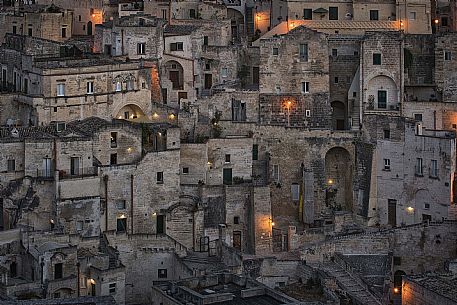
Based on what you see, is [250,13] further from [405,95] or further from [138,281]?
[138,281]

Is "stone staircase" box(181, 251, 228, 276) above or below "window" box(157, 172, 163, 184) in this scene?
below

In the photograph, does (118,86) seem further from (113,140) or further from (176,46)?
(176,46)

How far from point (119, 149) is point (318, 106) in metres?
13.9

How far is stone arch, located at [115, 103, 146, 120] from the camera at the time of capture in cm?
9518

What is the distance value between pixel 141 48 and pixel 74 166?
13.7 metres

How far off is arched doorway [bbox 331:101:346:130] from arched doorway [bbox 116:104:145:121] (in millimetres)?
12268

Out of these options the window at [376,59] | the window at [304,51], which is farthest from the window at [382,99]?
the window at [304,51]

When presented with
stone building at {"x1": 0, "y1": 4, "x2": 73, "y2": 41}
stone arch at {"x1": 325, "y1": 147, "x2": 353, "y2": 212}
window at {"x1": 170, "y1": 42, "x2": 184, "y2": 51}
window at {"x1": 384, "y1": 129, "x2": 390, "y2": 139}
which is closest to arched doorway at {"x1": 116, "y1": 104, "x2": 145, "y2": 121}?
window at {"x1": 170, "y1": 42, "x2": 184, "y2": 51}

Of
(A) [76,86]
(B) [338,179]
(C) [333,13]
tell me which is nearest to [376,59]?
(B) [338,179]

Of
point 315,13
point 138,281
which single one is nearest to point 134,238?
point 138,281

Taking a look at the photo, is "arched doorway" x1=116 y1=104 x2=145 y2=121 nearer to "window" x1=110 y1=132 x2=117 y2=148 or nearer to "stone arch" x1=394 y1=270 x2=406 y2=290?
"window" x1=110 y1=132 x2=117 y2=148

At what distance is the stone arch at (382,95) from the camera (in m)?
96.6

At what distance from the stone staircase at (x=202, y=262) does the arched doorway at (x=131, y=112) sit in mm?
10936

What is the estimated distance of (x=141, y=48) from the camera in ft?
323
